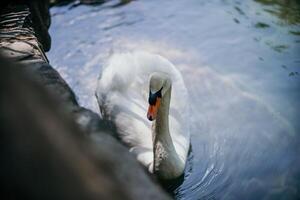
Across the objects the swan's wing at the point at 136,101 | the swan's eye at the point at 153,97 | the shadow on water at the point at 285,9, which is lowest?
the shadow on water at the point at 285,9

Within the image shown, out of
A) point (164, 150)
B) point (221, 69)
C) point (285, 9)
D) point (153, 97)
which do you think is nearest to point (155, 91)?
point (153, 97)

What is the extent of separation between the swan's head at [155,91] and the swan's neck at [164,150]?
0.28ft

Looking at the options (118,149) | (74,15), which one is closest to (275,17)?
(74,15)

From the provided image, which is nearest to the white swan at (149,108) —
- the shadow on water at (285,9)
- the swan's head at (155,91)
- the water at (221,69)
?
the swan's head at (155,91)

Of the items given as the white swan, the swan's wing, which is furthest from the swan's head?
the swan's wing

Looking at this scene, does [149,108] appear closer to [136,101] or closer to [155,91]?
[155,91]

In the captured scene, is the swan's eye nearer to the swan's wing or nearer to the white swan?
the white swan

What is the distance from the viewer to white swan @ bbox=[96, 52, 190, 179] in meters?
3.84

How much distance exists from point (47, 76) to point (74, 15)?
10.7ft

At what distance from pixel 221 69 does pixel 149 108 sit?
2299 millimetres

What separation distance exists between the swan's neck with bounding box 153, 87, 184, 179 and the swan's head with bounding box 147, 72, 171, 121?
9 cm

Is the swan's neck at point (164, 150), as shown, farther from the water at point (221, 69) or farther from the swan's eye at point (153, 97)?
the water at point (221, 69)

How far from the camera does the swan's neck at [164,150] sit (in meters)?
3.80

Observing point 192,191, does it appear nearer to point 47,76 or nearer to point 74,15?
point 47,76
